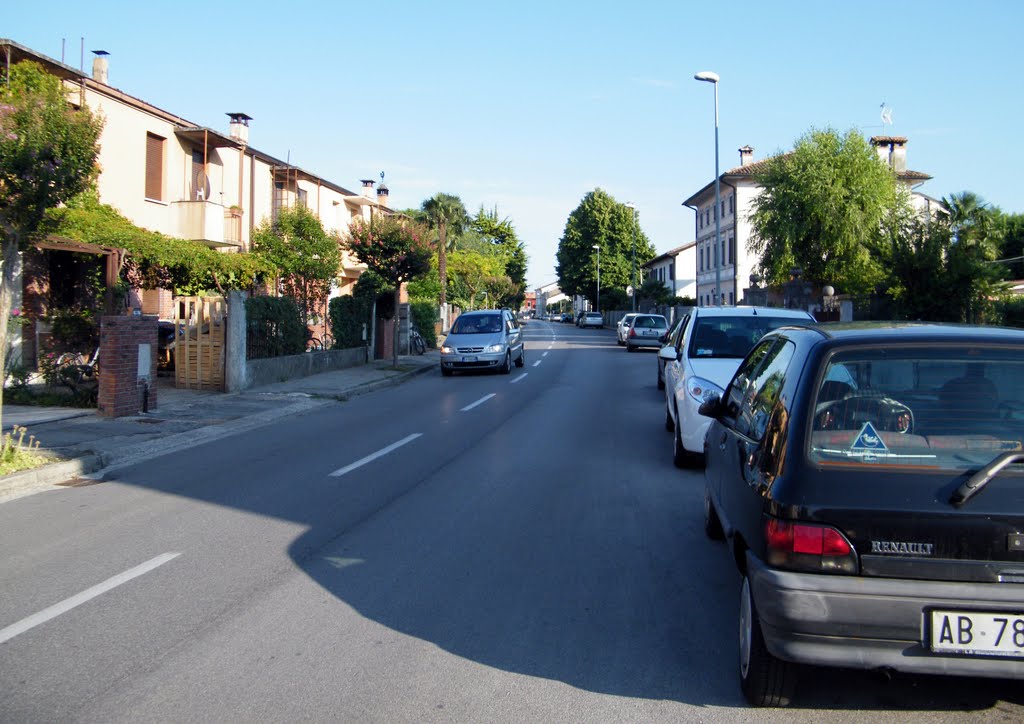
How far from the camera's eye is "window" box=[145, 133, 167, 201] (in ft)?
71.9

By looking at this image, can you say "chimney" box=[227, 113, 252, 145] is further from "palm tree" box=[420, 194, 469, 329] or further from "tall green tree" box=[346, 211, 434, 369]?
"palm tree" box=[420, 194, 469, 329]

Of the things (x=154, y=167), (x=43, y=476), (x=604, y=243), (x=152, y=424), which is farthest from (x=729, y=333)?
(x=604, y=243)

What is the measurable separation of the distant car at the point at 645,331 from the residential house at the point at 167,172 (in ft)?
48.8

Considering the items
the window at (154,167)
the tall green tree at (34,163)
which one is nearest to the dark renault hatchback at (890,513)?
the tall green tree at (34,163)

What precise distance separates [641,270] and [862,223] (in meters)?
52.5

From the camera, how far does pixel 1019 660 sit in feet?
10.5

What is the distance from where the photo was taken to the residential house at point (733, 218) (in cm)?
4856

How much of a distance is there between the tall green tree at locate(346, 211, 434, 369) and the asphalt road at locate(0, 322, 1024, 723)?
1360cm

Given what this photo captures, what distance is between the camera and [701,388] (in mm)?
8875

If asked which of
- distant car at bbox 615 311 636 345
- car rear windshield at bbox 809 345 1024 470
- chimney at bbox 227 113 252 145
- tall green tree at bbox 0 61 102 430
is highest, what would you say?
chimney at bbox 227 113 252 145

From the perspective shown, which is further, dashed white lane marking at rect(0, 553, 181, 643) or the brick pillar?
the brick pillar

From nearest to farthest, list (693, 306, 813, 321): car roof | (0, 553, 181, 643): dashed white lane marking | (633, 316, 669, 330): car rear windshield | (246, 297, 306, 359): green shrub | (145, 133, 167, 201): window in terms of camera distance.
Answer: (0, 553, 181, 643): dashed white lane marking, (693, 306, 813, 321): car roof, (246, 297, 306, 359): green shrub, (145, 133, 167, 201): window, (633, 316, 669, 330): car rear windshield

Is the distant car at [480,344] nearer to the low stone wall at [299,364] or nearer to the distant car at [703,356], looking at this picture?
the low stone wall at [299,364]

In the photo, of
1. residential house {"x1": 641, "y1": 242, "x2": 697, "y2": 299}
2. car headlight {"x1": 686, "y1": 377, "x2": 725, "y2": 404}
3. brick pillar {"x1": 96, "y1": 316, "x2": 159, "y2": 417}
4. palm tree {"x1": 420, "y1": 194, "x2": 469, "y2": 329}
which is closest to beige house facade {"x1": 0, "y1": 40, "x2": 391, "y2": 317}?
brick pillar {"x1": 96, "y1": 316, "x2": 159, "y2": 417}
